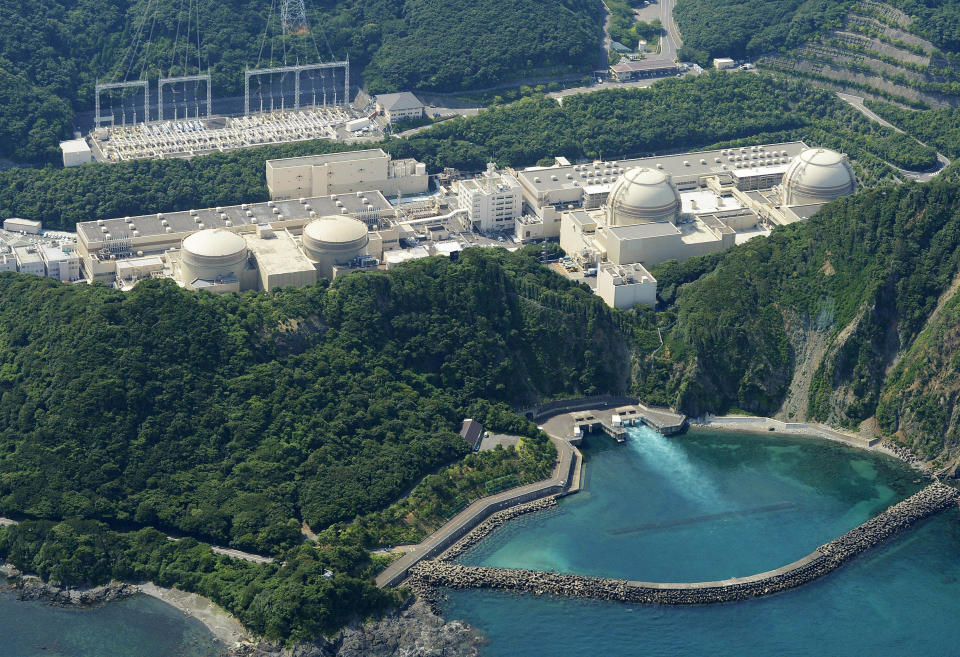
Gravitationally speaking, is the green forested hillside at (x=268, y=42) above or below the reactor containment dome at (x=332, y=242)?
above

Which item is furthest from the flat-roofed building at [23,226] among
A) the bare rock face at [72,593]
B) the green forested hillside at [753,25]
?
the green forested hillside at [753,25]

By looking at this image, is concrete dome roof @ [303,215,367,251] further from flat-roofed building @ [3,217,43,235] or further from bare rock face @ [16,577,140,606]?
bare rock face @ [16,577,140,606]

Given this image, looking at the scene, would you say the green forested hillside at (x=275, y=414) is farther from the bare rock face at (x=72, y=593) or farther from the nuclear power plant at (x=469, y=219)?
the nuclear power plant at (x=469, y=219)

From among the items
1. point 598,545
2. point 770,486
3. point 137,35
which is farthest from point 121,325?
point 137,35

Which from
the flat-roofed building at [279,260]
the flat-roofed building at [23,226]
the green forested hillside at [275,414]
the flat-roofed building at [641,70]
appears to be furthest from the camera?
the flat-roofed building at [641,70]

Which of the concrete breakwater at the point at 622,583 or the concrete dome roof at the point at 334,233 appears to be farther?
the concrete dome roof at the point at 334,233

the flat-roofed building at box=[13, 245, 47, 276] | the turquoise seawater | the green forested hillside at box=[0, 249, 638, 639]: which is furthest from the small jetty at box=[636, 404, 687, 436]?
the flat-roofed building at box=[13, 245, 47, 276]

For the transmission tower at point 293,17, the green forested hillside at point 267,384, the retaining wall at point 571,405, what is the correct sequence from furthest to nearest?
the transmission tower at point 293,17 → the retaining wall at point 571,405 → the green forested hillside at point 267,384

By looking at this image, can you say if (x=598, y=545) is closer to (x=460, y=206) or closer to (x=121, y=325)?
(x=121, y=325)
